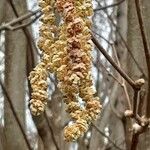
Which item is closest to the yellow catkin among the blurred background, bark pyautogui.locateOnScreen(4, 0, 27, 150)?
the blurred background

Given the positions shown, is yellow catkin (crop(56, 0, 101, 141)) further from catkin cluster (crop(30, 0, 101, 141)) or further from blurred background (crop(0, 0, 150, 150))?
blurred background (crop(0, 0, 150, 150))

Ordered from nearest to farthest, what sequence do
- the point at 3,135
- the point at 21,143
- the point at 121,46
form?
the point at 21,143 < the point at 3,135 < the point at 121,46

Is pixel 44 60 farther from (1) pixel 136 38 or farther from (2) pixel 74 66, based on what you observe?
(1) pixel 136 38

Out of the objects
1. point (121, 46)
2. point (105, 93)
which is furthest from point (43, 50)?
point (105, 93)

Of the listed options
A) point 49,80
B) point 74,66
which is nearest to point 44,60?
point 74,66

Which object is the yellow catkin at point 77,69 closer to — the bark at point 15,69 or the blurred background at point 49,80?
the blurred background at point 49,80

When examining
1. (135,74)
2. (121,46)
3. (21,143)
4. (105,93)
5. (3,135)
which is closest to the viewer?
(135,74)

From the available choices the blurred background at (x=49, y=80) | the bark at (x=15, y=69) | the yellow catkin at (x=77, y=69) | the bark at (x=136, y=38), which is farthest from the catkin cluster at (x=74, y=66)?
the bark at (x=15, y=69)

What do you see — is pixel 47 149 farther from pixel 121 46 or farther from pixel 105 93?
pixel 105 93

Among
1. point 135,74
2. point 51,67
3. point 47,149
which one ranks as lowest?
point 47,149
